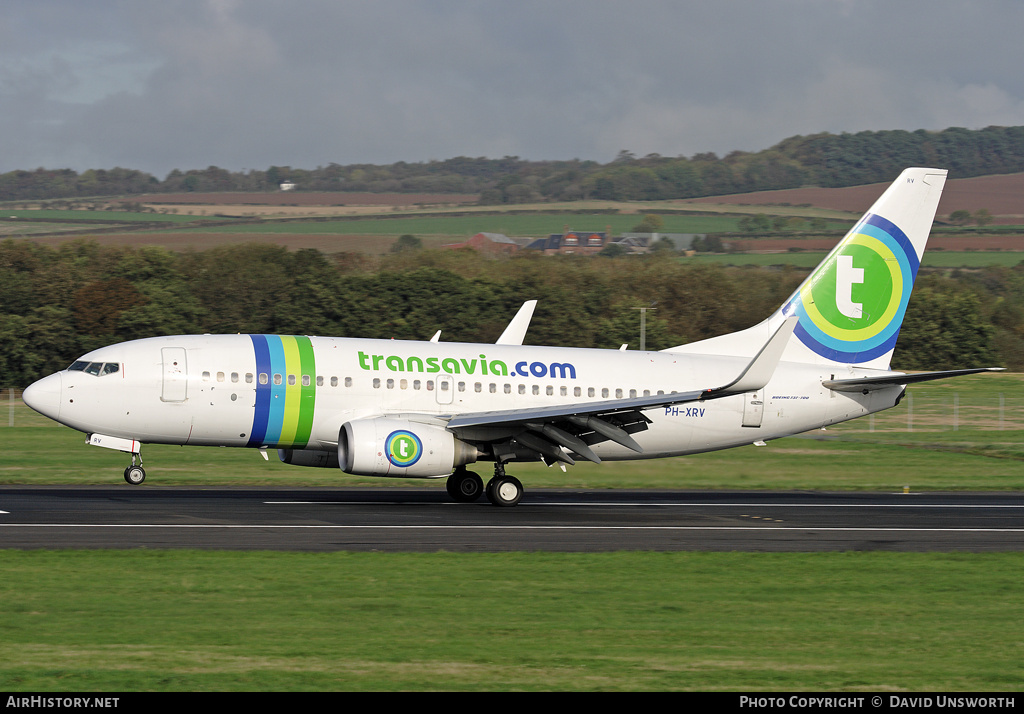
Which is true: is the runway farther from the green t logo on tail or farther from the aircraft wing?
the green t logo on tail

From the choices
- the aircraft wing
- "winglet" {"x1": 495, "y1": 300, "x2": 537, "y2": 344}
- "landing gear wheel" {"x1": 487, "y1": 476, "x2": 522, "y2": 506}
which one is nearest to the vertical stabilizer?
the aircraft wing

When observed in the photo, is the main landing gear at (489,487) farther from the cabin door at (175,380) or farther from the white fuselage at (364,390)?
the cabin door at (175,380)

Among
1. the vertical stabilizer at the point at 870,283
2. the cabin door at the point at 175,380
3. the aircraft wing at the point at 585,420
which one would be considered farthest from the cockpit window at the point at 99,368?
the vertical stabilizer at the point at 870,283

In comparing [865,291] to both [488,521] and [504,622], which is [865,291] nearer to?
[488,521]

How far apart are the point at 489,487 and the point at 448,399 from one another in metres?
2.16

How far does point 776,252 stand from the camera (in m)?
108

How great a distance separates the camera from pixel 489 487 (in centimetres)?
2586

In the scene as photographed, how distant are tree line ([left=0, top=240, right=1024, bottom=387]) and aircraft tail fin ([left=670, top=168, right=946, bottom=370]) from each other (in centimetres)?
3845

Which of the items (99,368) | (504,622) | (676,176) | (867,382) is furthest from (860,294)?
(676,176)

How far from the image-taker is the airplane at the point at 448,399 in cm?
2447

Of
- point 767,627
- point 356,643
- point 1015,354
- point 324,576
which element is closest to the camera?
point 356,643

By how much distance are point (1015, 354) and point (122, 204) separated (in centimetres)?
10437

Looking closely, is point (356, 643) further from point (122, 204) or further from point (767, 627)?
point (122, 204)

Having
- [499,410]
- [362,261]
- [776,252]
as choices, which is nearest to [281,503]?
[499,410]
